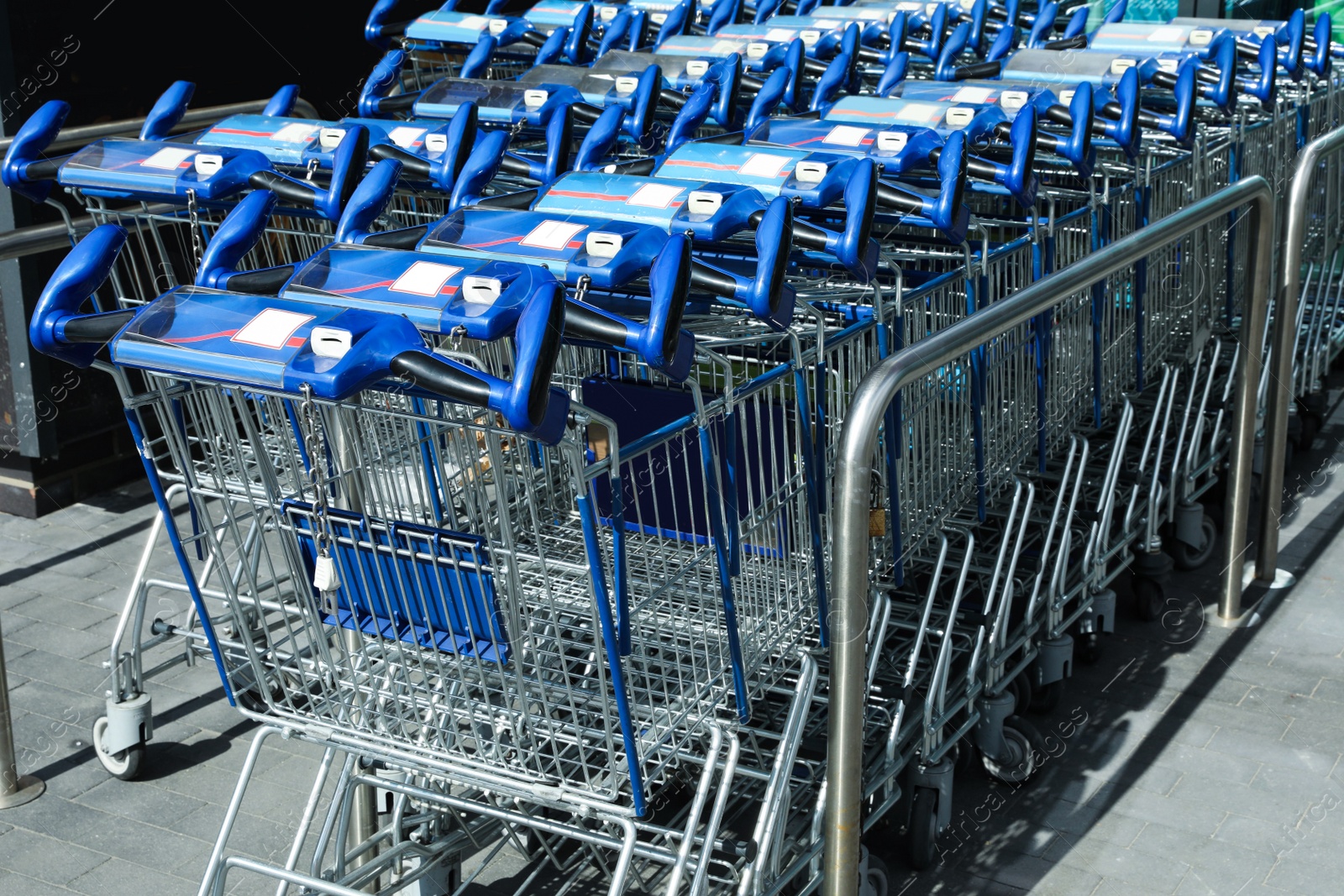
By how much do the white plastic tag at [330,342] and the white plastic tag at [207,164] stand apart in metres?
1.72

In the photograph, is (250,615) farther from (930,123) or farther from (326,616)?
(930,123)

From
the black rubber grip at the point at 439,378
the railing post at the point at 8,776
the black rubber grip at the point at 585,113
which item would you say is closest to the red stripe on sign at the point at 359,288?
the black rubber grip at the point at 439,378

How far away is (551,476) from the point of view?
3660mm

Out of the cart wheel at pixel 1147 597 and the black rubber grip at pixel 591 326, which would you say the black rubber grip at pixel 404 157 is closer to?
the black rubber grip at pixel 591 326

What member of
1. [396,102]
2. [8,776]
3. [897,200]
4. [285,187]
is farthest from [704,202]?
[396,102]

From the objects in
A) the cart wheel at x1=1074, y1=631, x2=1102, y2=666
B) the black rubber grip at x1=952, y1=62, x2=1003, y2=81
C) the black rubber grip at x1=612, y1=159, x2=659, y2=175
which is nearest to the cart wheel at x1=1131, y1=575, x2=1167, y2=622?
the cart wheel at x1=1074, y1=631, x2=1102, y2=666

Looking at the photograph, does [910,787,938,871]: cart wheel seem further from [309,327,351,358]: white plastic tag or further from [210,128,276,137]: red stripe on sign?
[210,128,276,137]: red stripe on sign

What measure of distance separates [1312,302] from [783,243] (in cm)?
428

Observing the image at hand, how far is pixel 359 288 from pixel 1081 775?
7.61ft

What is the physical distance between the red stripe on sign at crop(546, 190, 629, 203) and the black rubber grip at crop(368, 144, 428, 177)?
0.89 m

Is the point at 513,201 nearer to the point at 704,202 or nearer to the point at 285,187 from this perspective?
the point at 704,202

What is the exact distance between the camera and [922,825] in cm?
349

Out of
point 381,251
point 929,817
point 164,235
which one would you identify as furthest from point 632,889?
point 164,235

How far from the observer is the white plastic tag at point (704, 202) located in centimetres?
309
